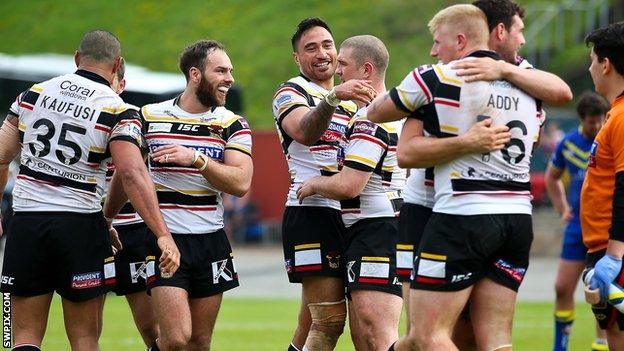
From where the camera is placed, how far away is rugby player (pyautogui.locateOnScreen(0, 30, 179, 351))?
24.6 ft

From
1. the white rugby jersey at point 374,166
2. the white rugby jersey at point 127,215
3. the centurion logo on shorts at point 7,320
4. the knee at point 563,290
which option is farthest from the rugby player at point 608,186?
the centurion logo on shorts at point 7,320

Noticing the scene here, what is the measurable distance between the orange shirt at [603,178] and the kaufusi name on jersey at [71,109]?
135 inches

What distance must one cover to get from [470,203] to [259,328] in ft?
25.7

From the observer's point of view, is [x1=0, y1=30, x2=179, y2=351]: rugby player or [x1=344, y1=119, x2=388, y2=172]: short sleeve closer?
[x1=0, y1=30, x2=179, y2=351]: rugby player

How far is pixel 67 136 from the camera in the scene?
752cm

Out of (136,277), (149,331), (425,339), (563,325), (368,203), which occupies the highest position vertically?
(368,203)

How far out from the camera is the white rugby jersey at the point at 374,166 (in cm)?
774

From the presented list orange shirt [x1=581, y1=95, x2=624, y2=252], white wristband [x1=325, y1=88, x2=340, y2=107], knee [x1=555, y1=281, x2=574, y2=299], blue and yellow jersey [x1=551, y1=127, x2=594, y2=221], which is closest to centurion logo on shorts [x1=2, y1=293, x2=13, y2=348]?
white wristband [x1=325, y1=88, x2=340, y2=107]

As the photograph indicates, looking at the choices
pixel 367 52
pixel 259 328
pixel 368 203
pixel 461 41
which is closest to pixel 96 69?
pixel 367 52

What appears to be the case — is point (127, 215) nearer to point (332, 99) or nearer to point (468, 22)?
point (332, 99)

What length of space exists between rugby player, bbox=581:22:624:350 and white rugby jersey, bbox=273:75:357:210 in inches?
73.9

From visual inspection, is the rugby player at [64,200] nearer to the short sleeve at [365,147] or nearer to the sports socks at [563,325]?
the short sleeve at [365,147]

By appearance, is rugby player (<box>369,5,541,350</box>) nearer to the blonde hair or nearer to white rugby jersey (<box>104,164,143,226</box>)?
the blonde hair

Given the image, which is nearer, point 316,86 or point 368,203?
point 368,203
